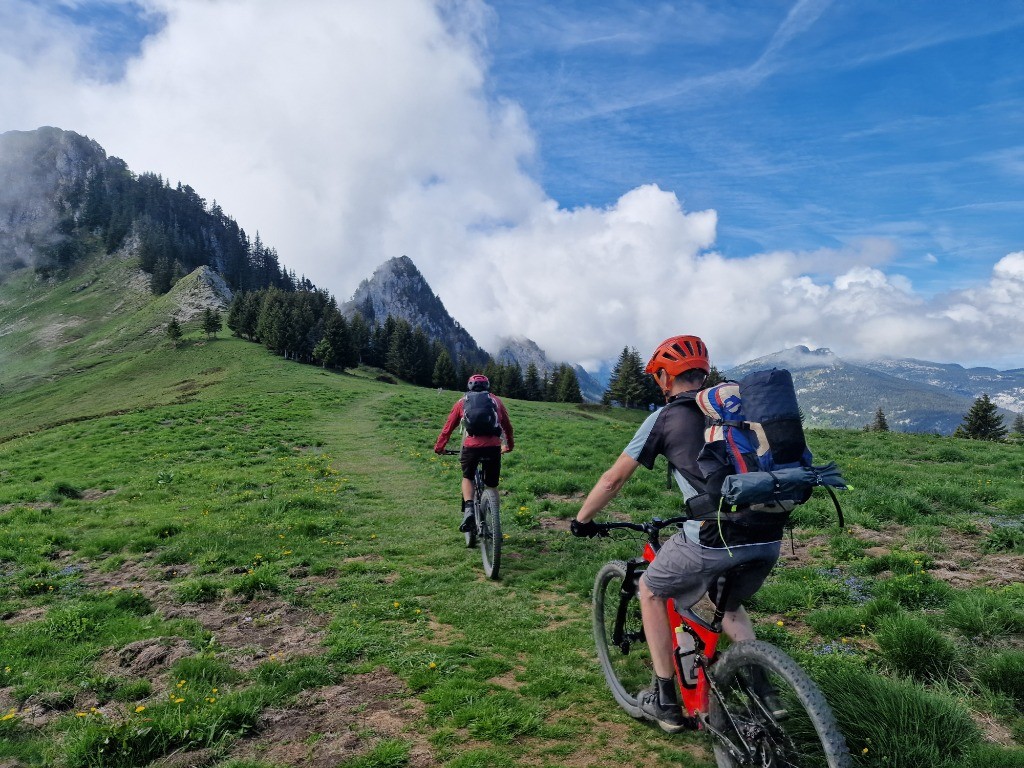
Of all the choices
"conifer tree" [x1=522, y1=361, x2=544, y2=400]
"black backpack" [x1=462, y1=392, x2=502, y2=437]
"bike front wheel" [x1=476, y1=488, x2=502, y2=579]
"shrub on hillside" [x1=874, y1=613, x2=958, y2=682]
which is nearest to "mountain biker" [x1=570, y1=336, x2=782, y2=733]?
"shrub on hillside" [x1=874, y1=613, x2=958, y2=682]

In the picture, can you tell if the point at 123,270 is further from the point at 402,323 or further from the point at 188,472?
the point at 188,472

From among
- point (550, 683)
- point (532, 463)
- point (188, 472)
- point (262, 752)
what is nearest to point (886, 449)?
point (532, 463)

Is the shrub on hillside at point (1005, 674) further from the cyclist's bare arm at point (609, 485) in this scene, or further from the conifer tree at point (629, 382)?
the conifer tree at point (629, 382)

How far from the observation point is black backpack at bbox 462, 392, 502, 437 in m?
9.85

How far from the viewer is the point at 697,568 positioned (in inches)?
157

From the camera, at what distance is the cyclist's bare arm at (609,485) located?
14.3 feet

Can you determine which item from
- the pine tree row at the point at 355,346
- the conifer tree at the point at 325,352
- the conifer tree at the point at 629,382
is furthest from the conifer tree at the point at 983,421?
Result: the conifer tree at the point at 325,352

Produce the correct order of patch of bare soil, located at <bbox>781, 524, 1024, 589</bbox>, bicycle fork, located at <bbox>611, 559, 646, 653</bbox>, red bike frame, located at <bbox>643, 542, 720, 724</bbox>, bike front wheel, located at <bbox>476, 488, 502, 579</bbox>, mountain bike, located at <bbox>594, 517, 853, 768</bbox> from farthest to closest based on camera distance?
1. bike front wheel, located at <bbox>476, 488, 502, 579</bbox>
2. patch of bare soil, located at <bbox>781, 524, 1024, 589</bbox>
3. bicycle fork, located at <bbox>611, 559, 646, 653</bbox>
4. red bike frame, located at <bbox>643, 542, 720, 724</bbox>
5. mountain bike, located at <bbox>594, 517, 853, 768</bbox>

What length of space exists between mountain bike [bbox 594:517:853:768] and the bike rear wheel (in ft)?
0.59

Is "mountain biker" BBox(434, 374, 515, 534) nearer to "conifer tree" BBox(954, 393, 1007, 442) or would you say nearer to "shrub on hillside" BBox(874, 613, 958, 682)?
"shrub on hillside" BBox(874, 613, 958, 682)

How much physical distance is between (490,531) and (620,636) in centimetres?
411

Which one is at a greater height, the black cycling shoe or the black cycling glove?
the black cycling glove

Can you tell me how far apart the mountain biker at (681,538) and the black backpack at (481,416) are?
17.0 ft

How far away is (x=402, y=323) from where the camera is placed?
335ft
